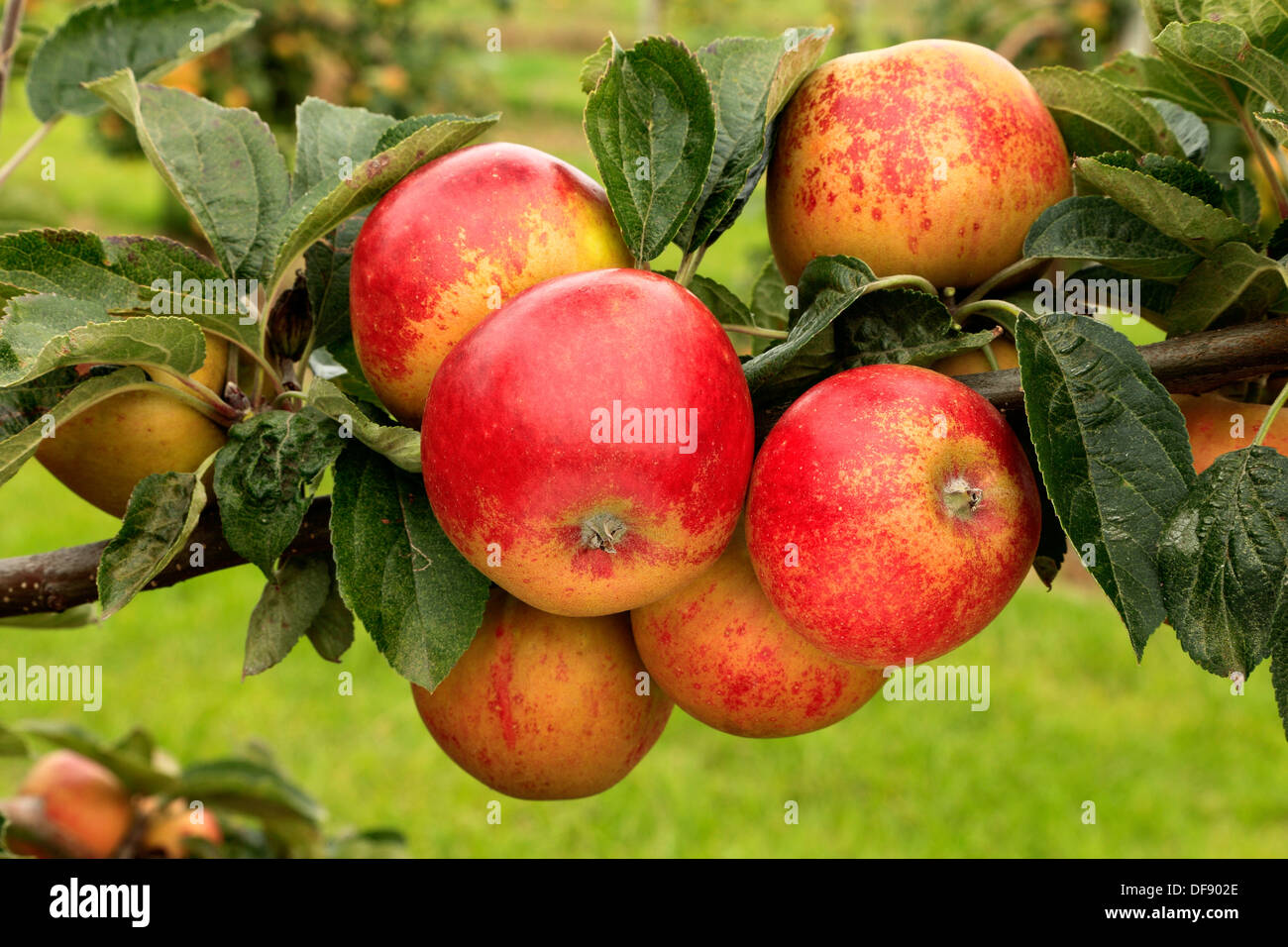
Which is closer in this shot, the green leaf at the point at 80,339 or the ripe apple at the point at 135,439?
the green leaf at the point at 80,339

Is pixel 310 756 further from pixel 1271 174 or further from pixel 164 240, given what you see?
pixel 1271 174

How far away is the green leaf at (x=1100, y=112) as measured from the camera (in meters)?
0.83

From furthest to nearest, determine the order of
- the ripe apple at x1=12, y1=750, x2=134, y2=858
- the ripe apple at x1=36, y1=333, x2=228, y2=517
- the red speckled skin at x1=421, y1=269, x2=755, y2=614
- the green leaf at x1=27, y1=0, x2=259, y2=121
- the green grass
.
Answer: the green grass → the ripe apple at x1=12, y1=750, x2=134, y2=858 → the green leaf at x1=27, y1=0, x2=259, y2=121 → the ripe apple at x1=36, y1=333, x2=228, y2=517 → the red speckled skin at x1=421, y1=269, x2=755, y2=614

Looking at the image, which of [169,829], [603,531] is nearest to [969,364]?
[603,531]

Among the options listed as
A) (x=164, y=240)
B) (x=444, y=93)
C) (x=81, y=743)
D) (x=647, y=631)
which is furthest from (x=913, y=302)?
(x=444, y=93)

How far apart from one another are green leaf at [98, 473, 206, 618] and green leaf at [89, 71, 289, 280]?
182mm

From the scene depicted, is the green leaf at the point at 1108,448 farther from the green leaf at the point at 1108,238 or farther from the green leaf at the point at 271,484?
the green leaf at the point at 271,484

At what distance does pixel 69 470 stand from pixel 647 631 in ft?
1.46

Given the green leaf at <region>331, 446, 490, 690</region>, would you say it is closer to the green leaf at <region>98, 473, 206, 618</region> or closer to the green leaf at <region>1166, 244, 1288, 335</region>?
the green leaf at <region>98, 473, 206, 618</region>

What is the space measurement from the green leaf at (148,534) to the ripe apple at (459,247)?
0.50 ft

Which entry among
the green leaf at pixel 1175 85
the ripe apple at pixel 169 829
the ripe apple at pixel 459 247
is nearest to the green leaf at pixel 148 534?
the ripe apple at pixel 459 247

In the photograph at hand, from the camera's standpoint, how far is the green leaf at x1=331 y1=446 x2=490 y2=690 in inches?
27.9

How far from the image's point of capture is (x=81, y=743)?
136 cm

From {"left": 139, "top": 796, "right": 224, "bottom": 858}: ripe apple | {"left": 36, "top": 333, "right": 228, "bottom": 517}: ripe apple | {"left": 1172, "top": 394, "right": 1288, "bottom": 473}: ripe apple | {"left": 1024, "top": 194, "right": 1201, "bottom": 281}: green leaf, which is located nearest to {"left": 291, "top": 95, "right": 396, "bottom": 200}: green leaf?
{"left": 36, "top": 333, "right": 228, "bottom": 517}: ripe apple
